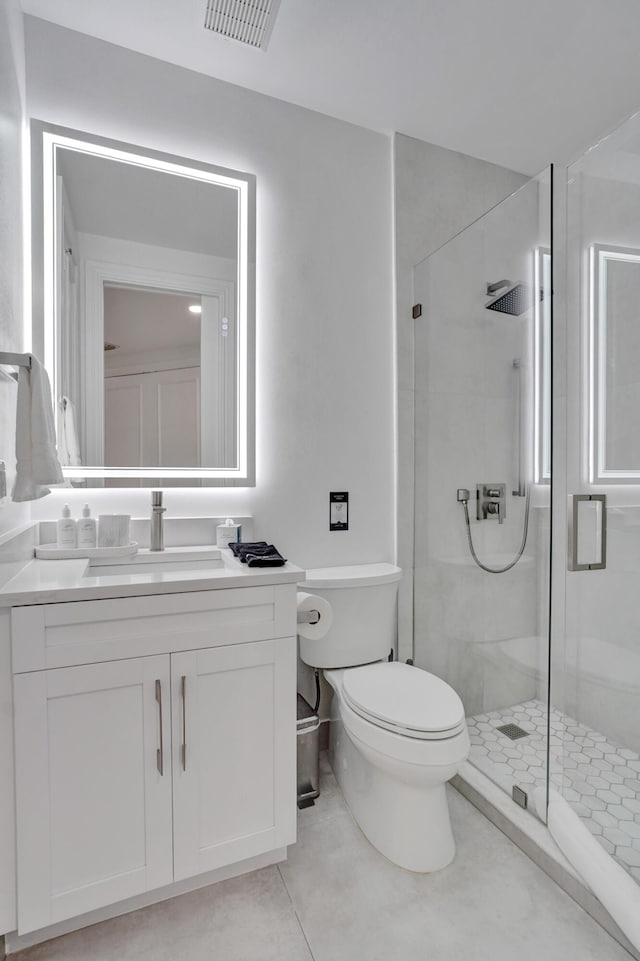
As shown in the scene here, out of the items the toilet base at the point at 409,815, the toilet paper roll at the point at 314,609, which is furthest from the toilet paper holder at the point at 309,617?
the toilet base at the point at 409,815

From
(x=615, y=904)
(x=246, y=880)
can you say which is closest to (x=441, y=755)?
(x=615, y=904)

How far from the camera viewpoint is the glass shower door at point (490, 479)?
68.1 inches

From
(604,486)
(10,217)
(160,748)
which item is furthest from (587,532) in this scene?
(10,217)

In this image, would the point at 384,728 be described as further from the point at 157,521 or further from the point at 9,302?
the point at 9,302

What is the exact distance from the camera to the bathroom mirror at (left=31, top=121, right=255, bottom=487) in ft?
5.47

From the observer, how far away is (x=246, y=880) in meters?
1.42

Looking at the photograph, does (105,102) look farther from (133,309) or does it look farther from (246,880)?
(246,880)

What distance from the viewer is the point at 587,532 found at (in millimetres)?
1457

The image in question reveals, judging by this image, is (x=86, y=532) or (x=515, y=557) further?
(x=515, y=557)

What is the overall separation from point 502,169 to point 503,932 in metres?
2.91

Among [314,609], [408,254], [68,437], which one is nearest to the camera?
[314,609]

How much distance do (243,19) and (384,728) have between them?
224 cm

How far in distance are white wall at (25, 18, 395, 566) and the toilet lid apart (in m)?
0.50

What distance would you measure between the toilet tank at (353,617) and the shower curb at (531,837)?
1.73 ft
